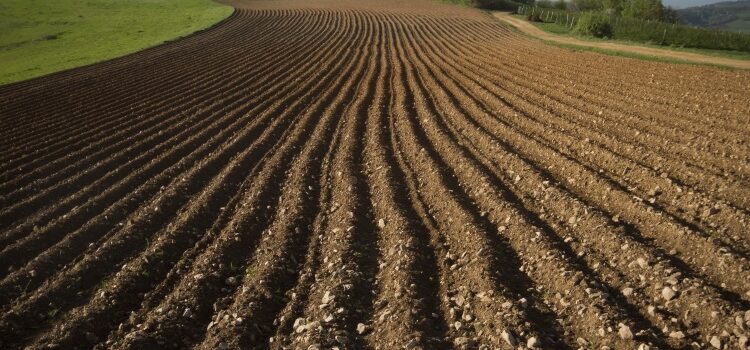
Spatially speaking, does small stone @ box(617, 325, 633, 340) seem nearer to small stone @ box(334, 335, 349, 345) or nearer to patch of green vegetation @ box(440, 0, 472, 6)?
small stone @ box(334, 335, 349, 345)

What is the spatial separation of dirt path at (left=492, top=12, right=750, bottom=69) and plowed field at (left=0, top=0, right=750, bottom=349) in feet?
37.5

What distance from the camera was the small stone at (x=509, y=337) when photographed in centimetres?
568

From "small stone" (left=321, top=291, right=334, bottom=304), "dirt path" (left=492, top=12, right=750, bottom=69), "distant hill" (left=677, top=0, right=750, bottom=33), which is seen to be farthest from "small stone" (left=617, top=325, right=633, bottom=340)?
"distant hill" (left=677, top=0, right=750, bottom=33)

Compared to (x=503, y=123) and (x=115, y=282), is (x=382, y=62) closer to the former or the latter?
(x=503, y=123)

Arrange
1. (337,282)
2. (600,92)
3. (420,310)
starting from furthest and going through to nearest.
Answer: (600,92)
(337,282)
(420,310)

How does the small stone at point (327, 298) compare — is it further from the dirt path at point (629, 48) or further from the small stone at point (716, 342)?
the dirt path at point (629, 48)

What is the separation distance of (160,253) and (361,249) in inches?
146

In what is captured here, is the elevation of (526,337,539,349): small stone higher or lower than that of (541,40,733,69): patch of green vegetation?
lower

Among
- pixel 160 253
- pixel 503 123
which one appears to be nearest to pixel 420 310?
pixel 160 253

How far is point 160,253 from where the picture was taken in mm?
8531

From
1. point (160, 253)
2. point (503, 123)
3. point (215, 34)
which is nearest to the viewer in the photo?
point (160, 253)

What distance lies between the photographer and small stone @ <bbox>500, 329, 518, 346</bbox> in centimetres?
568

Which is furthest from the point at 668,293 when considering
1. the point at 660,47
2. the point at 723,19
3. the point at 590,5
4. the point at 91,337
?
the point at 723,19

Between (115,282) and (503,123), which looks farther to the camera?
(503,123)
